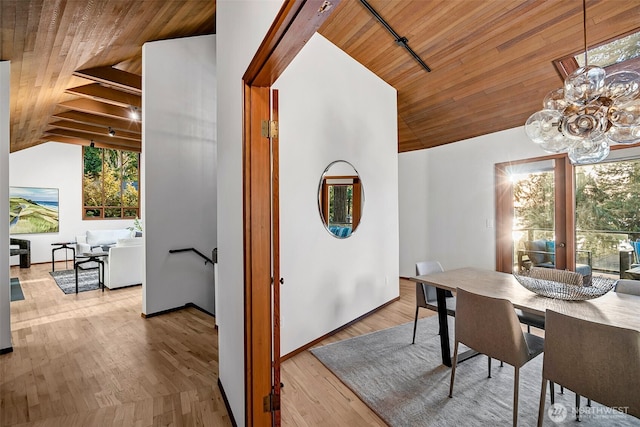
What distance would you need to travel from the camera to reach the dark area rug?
4.67 metres

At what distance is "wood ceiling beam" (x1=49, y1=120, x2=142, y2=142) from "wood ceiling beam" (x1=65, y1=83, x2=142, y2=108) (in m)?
2.15

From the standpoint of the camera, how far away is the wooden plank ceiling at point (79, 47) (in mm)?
2439

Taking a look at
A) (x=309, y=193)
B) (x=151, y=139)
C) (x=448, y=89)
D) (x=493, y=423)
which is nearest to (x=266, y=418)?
(x=493, y=423)

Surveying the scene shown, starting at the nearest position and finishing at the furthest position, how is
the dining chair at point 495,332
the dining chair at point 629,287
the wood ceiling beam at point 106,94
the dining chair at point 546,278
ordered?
the dining chair at point 495,332
the dining chair at point 629,287
the dining chair at point 546,278
the wood ceiling beam at point 106,94

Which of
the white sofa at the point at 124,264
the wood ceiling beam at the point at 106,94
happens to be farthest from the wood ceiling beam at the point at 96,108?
the white sofa at the point at 124,264

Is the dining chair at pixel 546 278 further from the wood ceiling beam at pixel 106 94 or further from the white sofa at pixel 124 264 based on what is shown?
the wood ceiling beam at pixel 106 94

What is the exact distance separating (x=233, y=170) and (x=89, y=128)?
7467 mm

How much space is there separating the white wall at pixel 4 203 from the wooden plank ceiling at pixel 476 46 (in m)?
3.10

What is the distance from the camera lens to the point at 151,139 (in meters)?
3.98

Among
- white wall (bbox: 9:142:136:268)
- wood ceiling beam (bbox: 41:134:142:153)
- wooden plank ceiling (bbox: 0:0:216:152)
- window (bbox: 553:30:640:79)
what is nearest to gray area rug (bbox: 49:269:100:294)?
white wall (bbox: 9:142:136:268)

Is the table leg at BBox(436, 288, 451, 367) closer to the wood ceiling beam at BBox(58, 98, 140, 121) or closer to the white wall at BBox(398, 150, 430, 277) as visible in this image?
the white wall at BBox(398, 150, 430, 277)

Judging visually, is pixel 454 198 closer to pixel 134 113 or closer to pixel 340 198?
pixel 340 198

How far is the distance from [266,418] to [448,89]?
424cm

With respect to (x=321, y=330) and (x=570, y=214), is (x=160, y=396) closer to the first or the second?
(x=321, y=330)
